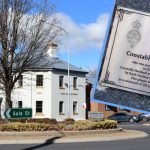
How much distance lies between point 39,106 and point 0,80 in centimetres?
2519

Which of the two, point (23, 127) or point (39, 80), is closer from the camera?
point (23, 127)

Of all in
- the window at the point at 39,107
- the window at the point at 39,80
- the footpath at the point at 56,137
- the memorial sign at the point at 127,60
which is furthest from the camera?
the window at the point at 39,80

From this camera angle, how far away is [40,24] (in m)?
28.6

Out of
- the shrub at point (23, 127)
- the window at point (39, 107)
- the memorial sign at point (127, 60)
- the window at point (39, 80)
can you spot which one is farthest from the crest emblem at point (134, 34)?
the window at point (39, 80)

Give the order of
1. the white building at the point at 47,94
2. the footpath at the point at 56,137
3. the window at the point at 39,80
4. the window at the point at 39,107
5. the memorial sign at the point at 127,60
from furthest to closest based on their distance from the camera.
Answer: the window at the point at 39,80, the window at the point at 39,107, the white building at the point at 47,94, the footpath at the point at 56,137, the memorial sign at the point at 127,60

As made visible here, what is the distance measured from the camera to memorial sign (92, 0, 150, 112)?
271 centimetres

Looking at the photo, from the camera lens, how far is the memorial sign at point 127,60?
8.89 feet

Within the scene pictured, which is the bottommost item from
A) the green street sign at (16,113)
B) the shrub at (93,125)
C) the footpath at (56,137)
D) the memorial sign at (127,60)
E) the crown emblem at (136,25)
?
the footpath at (56,137)

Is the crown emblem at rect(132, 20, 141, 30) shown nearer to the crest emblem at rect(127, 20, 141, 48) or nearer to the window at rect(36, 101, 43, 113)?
the crest emblem at rect(127, 20, 141, 48)

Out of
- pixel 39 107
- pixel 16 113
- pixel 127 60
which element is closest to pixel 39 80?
pixel 39 107

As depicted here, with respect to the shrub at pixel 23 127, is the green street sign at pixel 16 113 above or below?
above

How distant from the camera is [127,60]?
8.98ft

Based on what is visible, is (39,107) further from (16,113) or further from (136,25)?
(136,25)

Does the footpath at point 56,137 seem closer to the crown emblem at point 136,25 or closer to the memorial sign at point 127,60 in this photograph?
the memorial sign at point 127,60
